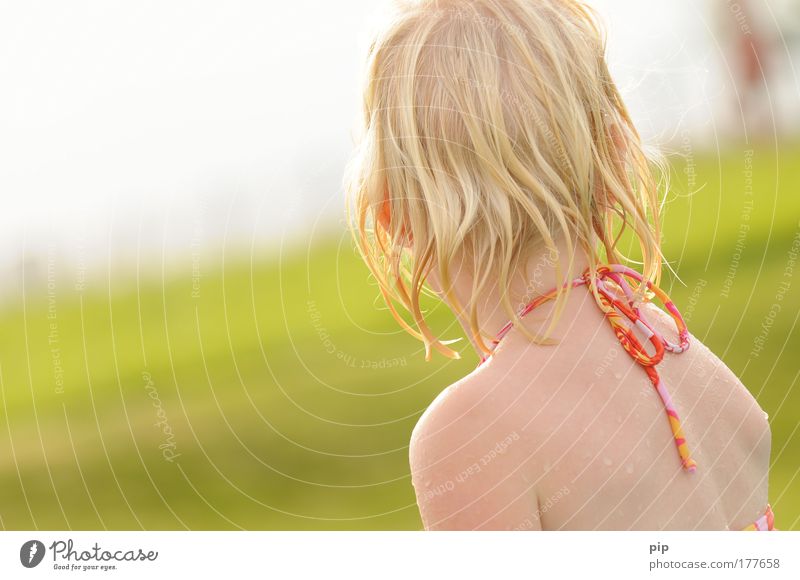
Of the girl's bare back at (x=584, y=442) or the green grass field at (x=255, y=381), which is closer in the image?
the girl's bare back at (x=584, y=442)

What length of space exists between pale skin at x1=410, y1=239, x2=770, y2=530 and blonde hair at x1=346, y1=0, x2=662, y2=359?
40 millimetres

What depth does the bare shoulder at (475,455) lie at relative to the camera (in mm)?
825

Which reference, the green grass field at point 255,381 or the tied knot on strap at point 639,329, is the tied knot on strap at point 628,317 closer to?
the tied knot on strap at point 639,329

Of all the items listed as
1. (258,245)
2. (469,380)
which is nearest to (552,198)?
(469,380)

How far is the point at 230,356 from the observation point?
2.31 metres

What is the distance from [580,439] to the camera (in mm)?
852

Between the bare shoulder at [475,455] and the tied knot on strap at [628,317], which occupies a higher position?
the tied knot on strap at [628,317]

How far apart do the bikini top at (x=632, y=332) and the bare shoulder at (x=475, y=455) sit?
95 millimetres
